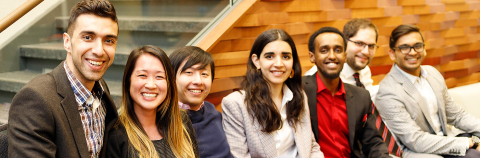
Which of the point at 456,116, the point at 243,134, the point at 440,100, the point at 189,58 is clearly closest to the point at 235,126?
the point at 243,134

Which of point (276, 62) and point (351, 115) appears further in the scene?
point (351, 115)

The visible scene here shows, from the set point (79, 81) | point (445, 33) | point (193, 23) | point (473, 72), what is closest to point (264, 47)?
point (193, 23)

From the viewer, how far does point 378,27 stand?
12.5ft

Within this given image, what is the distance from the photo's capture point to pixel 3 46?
2.03 m

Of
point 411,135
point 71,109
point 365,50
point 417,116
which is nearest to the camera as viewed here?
point 71,109

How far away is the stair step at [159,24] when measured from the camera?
7.39 feet

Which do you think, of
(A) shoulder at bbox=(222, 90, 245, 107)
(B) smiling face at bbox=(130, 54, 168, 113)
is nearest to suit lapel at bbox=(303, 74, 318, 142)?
(A) shoulder at bbox=(222, 90, 245, 107)

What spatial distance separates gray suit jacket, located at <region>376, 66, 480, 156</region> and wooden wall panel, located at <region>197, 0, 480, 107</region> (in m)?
0.75

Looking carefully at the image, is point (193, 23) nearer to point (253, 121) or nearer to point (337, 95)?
point (253, 121)

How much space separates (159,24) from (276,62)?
751 millimetres

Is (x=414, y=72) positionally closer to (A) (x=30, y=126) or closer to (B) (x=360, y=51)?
(B) (x=360, y=51)

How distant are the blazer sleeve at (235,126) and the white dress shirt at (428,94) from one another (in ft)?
4.83

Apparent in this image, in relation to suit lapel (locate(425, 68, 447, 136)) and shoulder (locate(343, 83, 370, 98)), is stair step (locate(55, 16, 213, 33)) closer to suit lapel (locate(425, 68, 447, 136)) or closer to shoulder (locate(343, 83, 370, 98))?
shoulder (locate(343, 83, 370, 98))

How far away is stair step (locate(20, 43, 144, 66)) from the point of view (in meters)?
2.16
